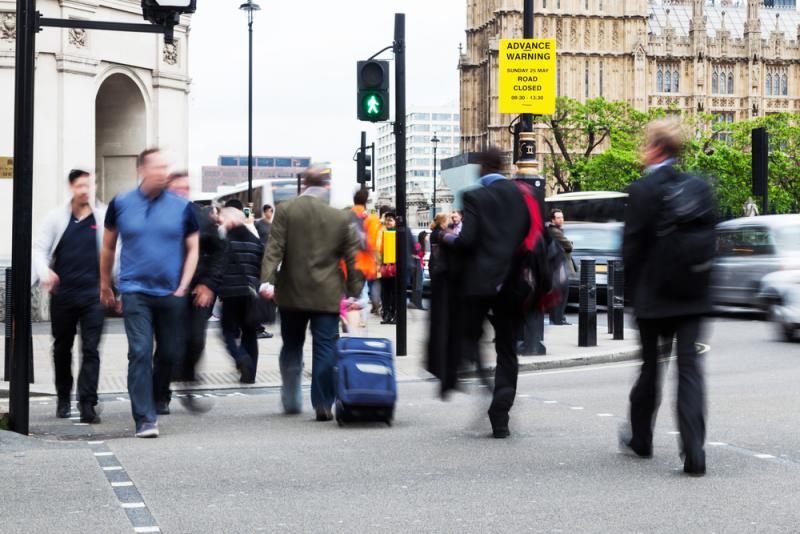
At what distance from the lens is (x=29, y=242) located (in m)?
8.24

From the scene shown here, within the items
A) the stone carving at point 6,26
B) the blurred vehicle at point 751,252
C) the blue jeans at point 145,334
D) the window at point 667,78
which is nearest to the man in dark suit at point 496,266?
the blue jeans at point 145,334

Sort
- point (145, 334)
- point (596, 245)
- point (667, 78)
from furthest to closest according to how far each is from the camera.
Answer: point (667, 78)
point (596, 245)
point (145, 334)

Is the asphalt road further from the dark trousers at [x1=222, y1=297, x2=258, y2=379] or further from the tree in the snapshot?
the tree

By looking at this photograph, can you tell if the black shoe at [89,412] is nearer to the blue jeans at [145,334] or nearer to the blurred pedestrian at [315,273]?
the blue jeans at [145,334]

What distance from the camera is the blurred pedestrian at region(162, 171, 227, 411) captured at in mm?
9391

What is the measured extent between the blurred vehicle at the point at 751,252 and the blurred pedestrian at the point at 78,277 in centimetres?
1293

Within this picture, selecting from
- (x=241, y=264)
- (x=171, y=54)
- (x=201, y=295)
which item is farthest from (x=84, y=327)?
(x=171, y=54)

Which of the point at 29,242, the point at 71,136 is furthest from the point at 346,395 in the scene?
the point at 71,136

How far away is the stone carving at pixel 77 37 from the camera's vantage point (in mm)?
20344

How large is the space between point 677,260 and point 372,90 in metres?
7.08

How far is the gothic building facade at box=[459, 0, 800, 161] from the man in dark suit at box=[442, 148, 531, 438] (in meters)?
97.5

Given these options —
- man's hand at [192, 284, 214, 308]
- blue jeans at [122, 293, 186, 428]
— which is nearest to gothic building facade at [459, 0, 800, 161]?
man's hand at [192, 284, 214, 308]

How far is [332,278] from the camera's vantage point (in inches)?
352

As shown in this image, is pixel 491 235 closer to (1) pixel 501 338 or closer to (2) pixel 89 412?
(1) pixel 501 338
